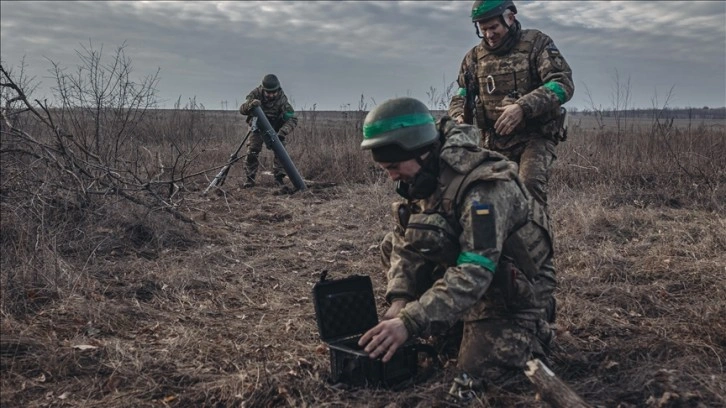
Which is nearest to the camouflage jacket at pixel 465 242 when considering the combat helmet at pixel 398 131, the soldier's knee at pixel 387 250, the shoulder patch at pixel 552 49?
the combat helmet at pixel 398 131

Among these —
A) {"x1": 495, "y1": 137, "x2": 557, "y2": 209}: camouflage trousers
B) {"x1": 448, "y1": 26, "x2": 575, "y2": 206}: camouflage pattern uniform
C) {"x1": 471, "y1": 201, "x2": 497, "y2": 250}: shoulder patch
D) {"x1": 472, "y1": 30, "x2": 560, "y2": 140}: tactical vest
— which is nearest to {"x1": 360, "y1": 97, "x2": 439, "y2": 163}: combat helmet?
{"x1": 471, "y1": 201, "x2": 497, "y2": 250}: shoulder patch

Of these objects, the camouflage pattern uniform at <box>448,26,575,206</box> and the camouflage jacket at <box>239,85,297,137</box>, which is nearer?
the camouflage pattern uniform at <box>448,26,575,206</box>

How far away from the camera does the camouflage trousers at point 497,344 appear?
2.84m

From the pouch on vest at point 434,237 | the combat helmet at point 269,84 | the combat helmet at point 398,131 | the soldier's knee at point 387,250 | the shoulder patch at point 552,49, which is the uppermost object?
the combat helmet at point 269,84

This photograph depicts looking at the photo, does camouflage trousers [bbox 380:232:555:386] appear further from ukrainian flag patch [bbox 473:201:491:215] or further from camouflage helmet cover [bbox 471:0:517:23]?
camouflage helmet cover [bbox 471:0:517:23]

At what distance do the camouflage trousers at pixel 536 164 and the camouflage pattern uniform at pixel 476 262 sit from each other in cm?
111

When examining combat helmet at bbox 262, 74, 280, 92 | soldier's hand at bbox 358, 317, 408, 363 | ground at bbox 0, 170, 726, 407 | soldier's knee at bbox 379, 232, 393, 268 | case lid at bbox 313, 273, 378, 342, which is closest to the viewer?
soldier's hand at bbox 358, 317, 408, 363

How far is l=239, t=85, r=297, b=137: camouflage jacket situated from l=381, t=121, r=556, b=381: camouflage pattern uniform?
720 centimetres

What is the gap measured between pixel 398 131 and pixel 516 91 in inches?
80.3

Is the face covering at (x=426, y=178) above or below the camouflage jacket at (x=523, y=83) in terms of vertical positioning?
below

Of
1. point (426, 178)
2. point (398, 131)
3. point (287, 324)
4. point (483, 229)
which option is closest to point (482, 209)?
point (483, 229)

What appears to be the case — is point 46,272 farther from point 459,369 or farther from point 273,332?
point 459,369

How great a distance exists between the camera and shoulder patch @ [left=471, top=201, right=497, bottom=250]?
2539mm

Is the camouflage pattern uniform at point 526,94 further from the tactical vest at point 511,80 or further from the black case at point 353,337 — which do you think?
the black case at point 353,337
